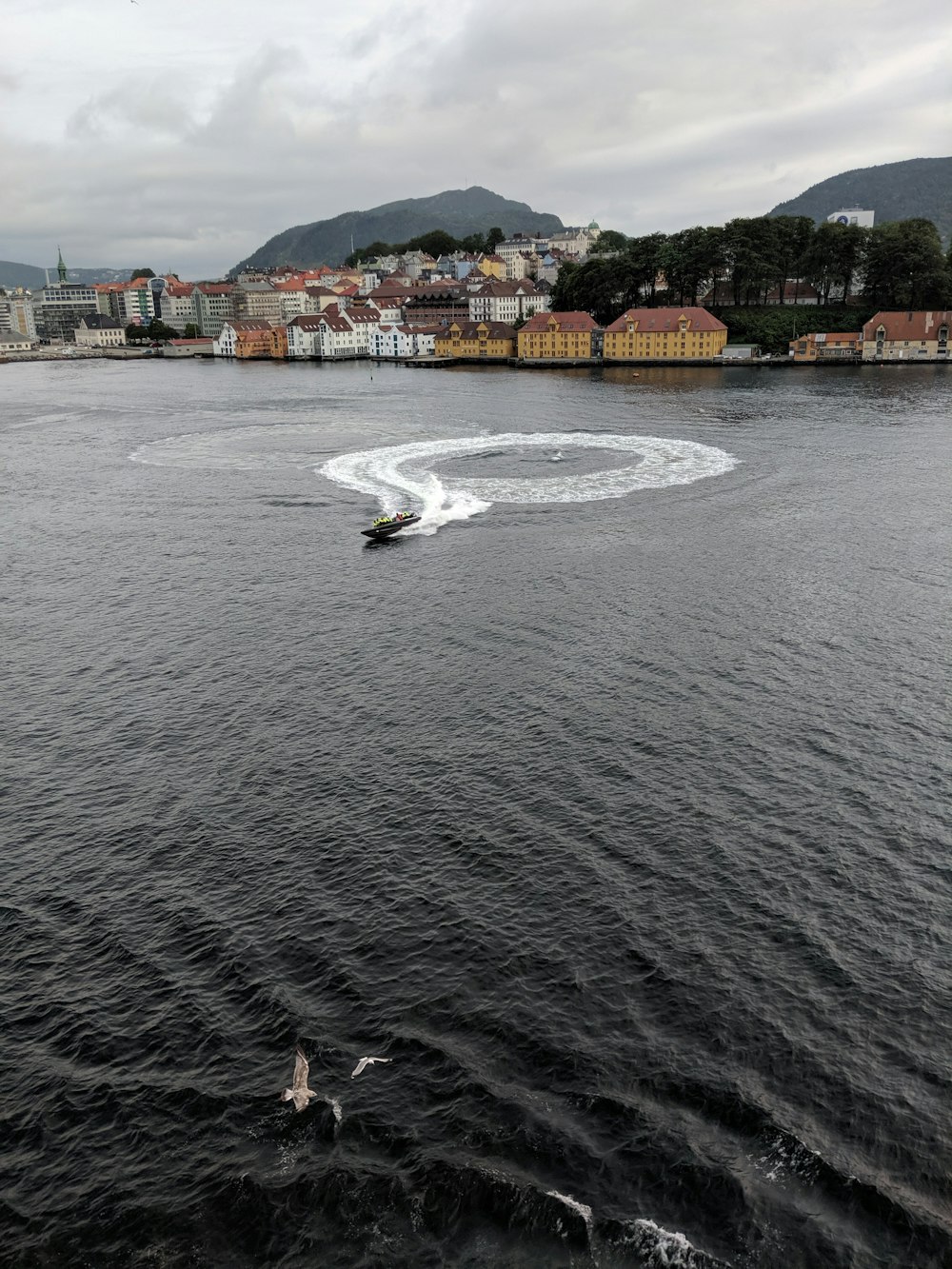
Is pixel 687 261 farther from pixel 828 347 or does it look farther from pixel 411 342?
pixel 411 342

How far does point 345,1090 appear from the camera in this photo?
1730 cm

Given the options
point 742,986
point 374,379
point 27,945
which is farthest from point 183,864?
point 374,379

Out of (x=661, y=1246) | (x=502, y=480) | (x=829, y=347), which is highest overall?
(x=829, y=347)

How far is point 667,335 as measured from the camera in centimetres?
15638

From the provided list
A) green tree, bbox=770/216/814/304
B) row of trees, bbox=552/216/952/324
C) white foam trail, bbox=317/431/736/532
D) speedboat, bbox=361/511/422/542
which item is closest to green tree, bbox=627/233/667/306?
row of trees, bbox=552/216/952/324

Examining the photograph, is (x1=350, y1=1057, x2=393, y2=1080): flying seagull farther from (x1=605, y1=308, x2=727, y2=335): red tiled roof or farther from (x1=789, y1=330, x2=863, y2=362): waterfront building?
(x1=789, y1=330, x2=863, y2=362): waterfront building

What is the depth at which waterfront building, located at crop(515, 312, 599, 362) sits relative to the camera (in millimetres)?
165250

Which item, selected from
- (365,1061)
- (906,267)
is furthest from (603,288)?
(365,1061)

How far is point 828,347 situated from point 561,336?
45446mm

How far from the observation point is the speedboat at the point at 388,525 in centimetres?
5212

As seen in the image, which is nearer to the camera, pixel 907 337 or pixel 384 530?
pixel 384 530

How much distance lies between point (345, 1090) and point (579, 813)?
10304 mm

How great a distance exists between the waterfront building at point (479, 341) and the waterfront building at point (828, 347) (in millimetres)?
54099

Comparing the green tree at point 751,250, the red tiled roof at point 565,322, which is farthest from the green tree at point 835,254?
the red tiled roof at point 565,322
